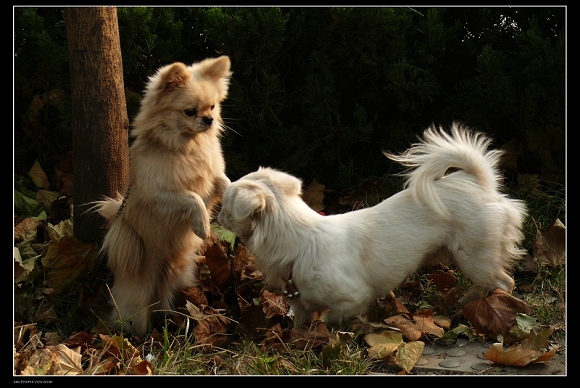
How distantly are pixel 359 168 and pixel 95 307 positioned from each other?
8.34 feet

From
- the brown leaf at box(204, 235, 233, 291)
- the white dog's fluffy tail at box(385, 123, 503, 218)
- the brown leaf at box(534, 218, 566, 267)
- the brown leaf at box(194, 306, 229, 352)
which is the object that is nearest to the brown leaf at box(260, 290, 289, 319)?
the brown leaf at box(194, 306, 229, 352)

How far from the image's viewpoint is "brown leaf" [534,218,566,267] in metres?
4.87

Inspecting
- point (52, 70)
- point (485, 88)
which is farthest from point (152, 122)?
point (485, 88)

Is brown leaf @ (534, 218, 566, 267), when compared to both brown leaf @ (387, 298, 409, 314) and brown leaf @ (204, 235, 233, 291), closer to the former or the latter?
brown leaf @ (387, 298, 409, 314)

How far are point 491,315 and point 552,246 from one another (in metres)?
1.25

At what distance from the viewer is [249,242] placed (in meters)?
4.06

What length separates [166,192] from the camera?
429 cm

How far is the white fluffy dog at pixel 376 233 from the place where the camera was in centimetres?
396

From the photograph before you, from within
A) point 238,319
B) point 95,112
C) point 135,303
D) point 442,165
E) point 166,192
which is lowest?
point 238,319

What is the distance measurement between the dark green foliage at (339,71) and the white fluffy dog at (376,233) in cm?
164

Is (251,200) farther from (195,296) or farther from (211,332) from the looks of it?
(195,296)

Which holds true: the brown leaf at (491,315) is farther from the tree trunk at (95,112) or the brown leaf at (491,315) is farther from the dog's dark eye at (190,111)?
the tree trunk at (95,112)

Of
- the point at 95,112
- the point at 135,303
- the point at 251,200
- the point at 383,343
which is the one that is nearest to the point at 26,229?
the point at 95,112

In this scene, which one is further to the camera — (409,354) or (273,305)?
(273,305)
